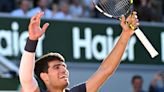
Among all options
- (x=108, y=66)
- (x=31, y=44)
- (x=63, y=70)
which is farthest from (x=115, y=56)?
(x=31, y=44)

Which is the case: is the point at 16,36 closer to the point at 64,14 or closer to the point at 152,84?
the point at 64,14

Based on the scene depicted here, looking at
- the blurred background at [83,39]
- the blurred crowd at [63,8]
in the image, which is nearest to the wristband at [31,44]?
the blurred background at [83,39]

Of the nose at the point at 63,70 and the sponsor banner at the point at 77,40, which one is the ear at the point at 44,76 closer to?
the nose at the point at 63,70

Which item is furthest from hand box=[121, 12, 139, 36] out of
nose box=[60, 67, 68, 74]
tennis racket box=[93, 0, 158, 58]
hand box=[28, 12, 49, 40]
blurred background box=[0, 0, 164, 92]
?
blurred background box=[0, 0, 164, 92]

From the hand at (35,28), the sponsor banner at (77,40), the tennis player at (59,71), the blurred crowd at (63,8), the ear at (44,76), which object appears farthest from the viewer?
the blurred crowd at (63,8)

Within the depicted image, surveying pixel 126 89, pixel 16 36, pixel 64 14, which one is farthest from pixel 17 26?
pixel 126 89

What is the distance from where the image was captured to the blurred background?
1436 cm

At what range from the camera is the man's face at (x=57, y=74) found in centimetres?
646

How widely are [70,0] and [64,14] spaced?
0.72 meters

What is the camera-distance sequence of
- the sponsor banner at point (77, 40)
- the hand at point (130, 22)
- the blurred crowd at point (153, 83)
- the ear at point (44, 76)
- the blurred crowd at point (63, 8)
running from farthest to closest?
the blurred crowd at point (63, 8)
the sponsor banner at point (77, 40)
the blurred crowd at point (153, 83)
the ear at point (44, 76)
the hand at point (130, 22)

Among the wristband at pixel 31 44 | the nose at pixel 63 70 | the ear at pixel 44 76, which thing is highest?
the wristband at pixel 31 44

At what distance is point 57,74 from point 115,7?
0.78 m

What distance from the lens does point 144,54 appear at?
16.1 m

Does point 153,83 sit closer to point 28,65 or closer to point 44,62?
point 44,62
